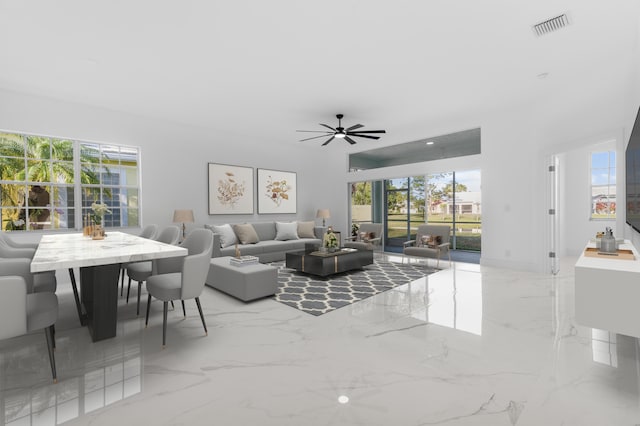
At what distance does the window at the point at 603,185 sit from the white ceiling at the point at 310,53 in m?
3.28

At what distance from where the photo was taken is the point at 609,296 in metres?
2.07

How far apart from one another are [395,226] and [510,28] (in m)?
5.65

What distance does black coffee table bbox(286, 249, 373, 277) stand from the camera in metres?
4.80

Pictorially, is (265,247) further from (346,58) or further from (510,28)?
(510,28)

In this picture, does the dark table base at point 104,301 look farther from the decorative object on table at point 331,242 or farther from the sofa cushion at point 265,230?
the sofa cushion at point 265,230

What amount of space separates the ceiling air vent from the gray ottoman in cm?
380

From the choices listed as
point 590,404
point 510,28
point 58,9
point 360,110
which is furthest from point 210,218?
point 590,404

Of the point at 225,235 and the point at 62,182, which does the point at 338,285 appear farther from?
the point at 62,182

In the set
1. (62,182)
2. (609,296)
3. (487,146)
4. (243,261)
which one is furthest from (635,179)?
(62,182)

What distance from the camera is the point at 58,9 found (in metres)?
2.71

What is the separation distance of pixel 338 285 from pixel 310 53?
302 cm

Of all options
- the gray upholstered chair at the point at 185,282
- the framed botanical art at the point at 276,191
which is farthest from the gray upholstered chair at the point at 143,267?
the framed botanical art at the point at 276,191

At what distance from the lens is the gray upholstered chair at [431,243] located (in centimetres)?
571

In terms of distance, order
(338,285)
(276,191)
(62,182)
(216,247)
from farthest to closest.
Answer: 1. (276,191)
2. (216,247)
3. (62,182)
4. (338,285)
